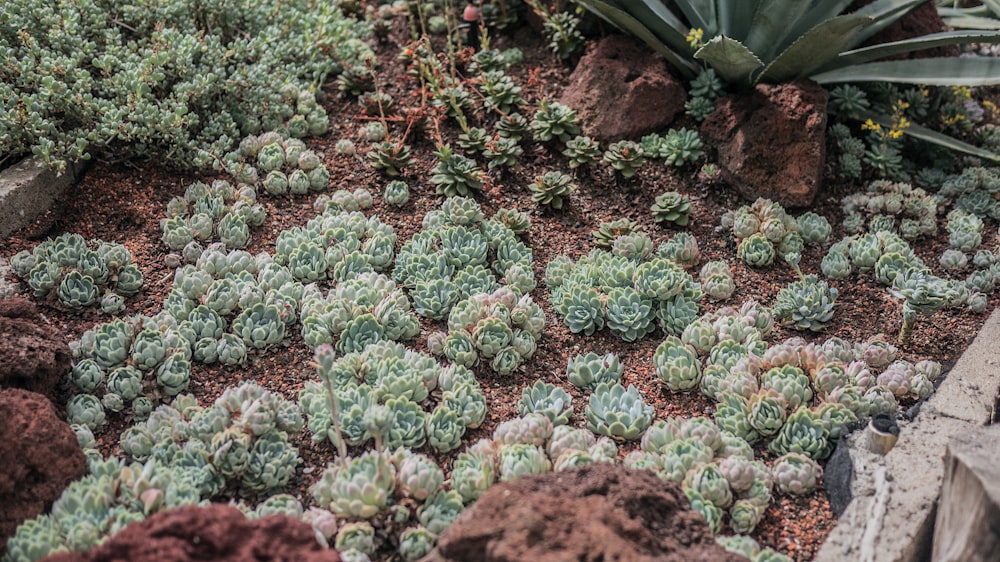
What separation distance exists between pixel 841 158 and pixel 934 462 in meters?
1.83

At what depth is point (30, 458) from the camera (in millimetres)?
2355

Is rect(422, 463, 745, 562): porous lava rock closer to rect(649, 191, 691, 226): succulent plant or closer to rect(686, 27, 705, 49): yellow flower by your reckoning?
rect(649, 191, 691, 226): succulent plant

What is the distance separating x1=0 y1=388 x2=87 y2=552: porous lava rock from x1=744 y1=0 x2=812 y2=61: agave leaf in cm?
305

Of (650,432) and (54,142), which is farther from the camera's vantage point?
(54,142)

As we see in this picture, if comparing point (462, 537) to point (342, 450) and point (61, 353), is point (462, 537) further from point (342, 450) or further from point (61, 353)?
point (61, 353)

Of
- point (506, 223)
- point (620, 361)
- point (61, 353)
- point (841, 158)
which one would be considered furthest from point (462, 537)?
point (841, 158)

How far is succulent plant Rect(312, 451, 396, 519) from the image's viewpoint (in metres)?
2.41

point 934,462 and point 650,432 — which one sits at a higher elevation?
point 934,462

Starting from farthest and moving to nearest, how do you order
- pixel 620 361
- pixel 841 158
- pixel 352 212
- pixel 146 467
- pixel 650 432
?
pixel 841 158 → pixel 352 212 → pixel 620 361 → pixel 650 432 → pixel 146 467

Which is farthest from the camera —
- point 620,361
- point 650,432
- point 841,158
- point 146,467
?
point 841,158

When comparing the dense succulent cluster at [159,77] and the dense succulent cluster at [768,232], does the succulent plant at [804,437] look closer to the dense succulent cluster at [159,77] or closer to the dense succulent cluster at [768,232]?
the dense succulent cluster at [768,232]

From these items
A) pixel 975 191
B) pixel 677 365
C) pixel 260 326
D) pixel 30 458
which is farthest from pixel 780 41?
pixel 30 458

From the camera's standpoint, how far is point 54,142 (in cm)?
A: 341

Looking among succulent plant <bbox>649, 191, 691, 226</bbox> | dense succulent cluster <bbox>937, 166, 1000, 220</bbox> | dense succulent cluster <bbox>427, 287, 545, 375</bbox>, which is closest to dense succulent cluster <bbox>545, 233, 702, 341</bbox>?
dense succulent cluster <bbox>427, 287, 545, 375</bbox>
